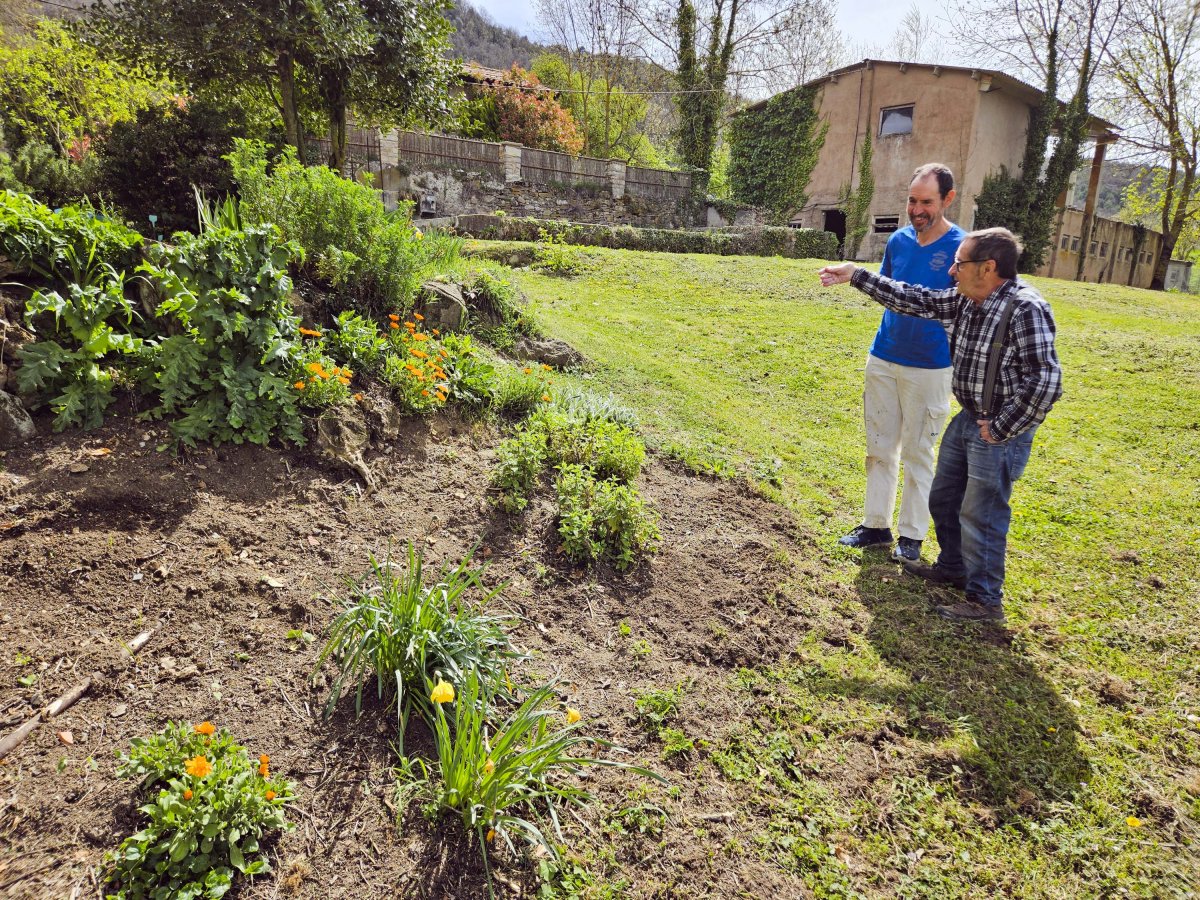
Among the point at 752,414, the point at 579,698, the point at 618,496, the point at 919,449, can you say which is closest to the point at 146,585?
the point at 579,698

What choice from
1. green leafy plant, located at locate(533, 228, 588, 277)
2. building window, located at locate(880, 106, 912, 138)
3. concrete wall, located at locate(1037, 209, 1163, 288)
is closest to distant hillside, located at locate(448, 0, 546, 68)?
building window, located at locate(880, 106, 912, 138)

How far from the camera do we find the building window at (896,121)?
20781 mm

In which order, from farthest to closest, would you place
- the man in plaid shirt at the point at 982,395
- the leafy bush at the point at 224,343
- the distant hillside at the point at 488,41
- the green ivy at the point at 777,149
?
the distant hillside at the point at 488,41 < the green ivy at the point at 777,149 < the man in plaid shirt at the point at 982,395 < the leafy bush at the point at 224,343

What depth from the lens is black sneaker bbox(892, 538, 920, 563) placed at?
387 cm

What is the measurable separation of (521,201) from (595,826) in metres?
17.8

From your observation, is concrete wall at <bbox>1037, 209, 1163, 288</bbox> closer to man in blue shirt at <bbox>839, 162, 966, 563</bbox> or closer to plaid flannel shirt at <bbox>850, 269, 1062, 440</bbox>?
man in blue shirt at <bbox>839, 162, 966, 563</bbox>

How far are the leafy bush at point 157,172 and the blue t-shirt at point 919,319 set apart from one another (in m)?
5.76

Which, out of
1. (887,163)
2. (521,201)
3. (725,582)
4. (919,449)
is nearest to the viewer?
(725,582)

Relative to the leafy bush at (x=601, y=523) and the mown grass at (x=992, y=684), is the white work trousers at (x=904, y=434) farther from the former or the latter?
the leafy bush at (x=601, y=523)

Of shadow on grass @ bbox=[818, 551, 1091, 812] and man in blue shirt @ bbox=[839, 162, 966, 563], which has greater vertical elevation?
man in blue shirt @ bbox=[839, 162, 966, 563]

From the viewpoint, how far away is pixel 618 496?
348cm

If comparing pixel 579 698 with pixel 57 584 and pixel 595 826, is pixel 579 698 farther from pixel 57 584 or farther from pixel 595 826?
pixel 57 584

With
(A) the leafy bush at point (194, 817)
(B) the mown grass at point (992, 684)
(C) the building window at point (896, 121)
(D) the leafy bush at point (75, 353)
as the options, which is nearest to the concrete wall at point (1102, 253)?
(C) the building window at point (896, 121)

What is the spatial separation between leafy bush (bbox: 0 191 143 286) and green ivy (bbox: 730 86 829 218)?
23.6m
